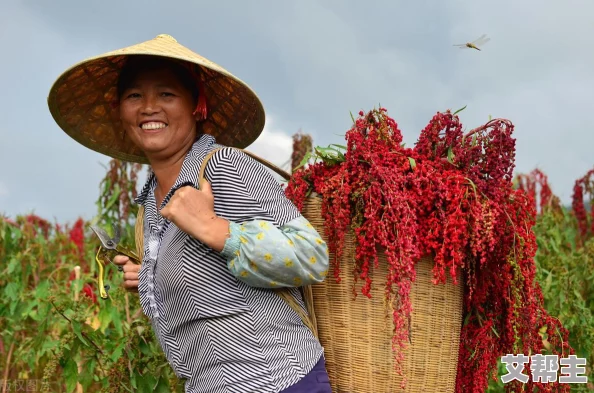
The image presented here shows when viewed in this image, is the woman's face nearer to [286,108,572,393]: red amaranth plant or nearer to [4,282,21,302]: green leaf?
[286,108,572,393]: red amaranth plant

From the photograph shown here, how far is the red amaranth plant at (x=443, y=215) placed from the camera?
1.87 m

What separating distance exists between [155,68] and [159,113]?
0.15 m

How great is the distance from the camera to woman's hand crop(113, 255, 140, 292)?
235 cm

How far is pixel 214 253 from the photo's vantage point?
183 cm

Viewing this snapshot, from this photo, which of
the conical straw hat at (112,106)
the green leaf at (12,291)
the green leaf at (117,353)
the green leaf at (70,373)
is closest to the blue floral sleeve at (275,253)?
the conical straw hat at (112,106)

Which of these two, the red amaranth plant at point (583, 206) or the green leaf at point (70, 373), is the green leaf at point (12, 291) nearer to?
the green leaf at point (70, 373)

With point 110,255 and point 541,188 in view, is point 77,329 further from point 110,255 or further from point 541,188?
point 541,188

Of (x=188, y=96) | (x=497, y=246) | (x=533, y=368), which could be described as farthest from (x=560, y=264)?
(x=188, y=96)

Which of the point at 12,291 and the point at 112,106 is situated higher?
the point at 112,106

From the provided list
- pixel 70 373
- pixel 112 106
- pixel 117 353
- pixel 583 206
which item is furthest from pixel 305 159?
pixel 583 206

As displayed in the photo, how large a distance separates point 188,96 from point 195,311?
668mm

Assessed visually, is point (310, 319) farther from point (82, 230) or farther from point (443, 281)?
point (82, 230)

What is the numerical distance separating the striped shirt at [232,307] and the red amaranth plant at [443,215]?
0.19 metres

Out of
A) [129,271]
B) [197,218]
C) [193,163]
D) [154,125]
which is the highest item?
[154,125]
